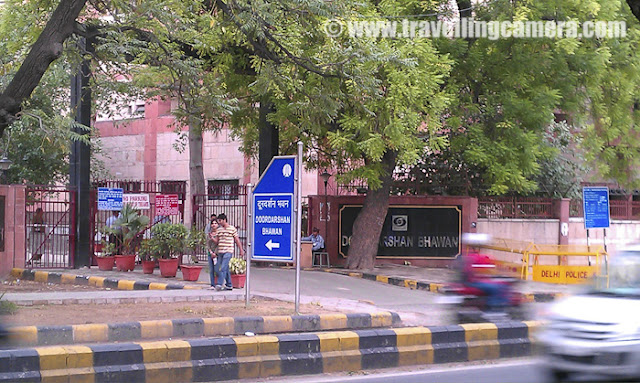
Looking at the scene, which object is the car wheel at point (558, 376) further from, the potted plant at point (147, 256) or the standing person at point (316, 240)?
the standing person at point (316, 240)

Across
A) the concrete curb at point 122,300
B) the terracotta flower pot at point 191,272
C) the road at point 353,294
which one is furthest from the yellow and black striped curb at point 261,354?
the terracotta flower pot at point 191,272

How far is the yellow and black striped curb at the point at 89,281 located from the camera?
16.6 meters

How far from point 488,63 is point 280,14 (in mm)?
8034

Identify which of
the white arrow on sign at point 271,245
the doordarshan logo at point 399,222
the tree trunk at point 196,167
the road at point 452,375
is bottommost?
the road at point 452,375

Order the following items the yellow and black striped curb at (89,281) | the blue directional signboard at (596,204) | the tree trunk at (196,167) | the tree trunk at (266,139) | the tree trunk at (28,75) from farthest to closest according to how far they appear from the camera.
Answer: the tree trunk at (196,167), the tree trunk at (266,139), the blue directional signboard at (596,204), the yellow and black striped curb at (89,281), the tree trunk at (28,75)

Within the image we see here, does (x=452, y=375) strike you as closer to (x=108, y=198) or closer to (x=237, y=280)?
(x=237, y=280)

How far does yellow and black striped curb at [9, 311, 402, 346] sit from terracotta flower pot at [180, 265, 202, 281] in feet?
22.7

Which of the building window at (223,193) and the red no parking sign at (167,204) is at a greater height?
the building window at (223,193)

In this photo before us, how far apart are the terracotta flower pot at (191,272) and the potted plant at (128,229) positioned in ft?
7.81

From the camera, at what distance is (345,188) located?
25688 millimetres

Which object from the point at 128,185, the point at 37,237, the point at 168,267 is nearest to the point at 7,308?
the point at 168,267

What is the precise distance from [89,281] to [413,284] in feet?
25.9

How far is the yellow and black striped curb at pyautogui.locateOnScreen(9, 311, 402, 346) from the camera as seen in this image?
923 cm

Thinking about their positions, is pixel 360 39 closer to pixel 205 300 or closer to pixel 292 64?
pixel 292 64
